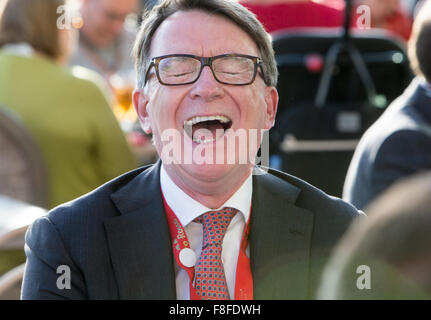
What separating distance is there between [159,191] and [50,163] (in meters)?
1.13

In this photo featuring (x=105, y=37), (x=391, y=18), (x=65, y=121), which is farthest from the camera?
(x=105, y=37)

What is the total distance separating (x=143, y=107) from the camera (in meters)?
1.52

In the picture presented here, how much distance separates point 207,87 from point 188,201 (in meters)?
0.24

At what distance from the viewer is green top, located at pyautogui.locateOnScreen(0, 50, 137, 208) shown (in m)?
2.51

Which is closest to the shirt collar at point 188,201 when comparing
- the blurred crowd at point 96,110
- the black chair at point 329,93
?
the blurred crowd at point 96,110

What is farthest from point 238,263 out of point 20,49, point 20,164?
point 20,49

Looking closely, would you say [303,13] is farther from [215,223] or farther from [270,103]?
[215,223]

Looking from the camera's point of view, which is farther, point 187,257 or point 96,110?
point 96,110

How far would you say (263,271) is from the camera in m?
1.36

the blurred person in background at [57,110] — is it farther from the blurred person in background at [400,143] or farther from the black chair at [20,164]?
the blurred person in background at [400,143]

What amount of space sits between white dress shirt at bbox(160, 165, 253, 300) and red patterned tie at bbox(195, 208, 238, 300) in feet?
0.05

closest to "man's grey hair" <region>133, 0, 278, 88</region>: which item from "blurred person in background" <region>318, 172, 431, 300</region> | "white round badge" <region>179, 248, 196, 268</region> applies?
"white round badge" <region>179, 248, 196, 268</region>

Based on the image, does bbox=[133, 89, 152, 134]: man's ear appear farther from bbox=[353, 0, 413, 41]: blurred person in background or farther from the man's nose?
bbox=[353, 0, 413, 41]: blurred person in background

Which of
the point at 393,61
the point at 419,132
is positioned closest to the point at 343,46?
the point at 393,61
